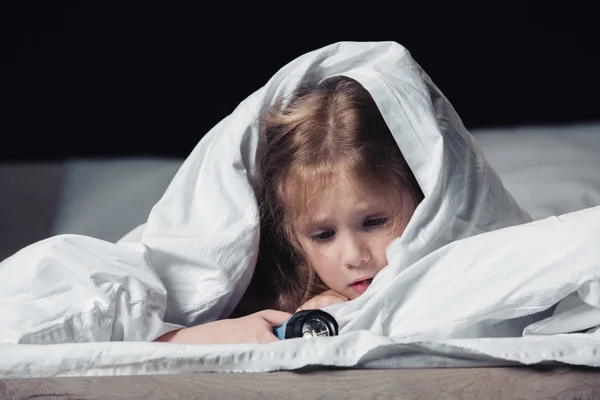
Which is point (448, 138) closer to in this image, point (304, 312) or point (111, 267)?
point (304, 312)

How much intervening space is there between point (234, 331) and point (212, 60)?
4.17 feet

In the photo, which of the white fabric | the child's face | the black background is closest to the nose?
the child's face

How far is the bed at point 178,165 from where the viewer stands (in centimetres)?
74

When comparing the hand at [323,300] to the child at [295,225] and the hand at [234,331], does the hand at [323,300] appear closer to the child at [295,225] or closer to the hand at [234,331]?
the child at [295,225]

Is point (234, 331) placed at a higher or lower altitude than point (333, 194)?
lower

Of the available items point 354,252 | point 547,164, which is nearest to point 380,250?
point 354,252

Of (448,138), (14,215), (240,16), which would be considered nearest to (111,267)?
(448,138)

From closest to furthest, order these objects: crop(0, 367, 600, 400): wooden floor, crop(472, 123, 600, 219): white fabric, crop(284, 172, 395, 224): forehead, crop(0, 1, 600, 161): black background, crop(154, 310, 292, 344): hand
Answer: crop(0, 367, 600, 400): wooden floor < crop(154, 310, 292, 344): hand < crop(284, 172, 395, 224): forehead < crop(472, 123, 600, 219): white fabric < crop(0, 1, 600, 161): black background

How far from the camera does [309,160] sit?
1.19 metres

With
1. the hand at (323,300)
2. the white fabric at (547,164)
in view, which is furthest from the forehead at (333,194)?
the white fabric at (547,164)

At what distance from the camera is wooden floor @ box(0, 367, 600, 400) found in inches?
28.9

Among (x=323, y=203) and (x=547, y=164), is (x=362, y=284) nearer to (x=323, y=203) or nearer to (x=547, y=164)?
(x=323, y=203)

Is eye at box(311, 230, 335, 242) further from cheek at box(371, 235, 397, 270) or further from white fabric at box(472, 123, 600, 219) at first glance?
white fabric at box(472, 123, 600, 219)

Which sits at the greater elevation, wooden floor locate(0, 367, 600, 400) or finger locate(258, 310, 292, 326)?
wooden floor locate(0, 367, 600, 400)
